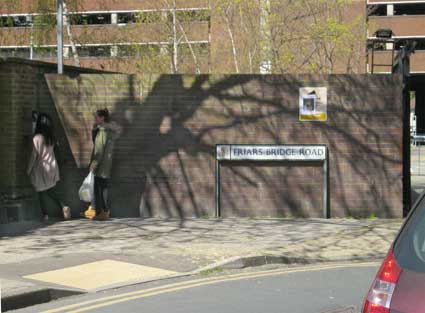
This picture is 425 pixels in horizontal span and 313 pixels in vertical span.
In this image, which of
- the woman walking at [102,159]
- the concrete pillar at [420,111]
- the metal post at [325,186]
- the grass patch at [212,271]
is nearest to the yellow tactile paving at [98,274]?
the grass patch at [212,271]

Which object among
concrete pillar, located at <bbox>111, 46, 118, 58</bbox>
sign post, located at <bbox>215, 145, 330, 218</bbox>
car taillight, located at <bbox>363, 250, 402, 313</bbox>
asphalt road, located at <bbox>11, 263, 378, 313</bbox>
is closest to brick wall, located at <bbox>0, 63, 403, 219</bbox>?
sign post, located at <bbox>215, 145, 330, 218</bbox>

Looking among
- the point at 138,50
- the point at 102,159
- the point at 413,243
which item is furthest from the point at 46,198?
the point at 138,50

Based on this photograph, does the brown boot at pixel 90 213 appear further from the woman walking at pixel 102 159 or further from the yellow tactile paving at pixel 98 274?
the yellow tactile paving at pixel 98 274

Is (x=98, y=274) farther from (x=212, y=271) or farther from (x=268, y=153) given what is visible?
(x=268, y=153)

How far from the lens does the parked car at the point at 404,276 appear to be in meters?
2.88

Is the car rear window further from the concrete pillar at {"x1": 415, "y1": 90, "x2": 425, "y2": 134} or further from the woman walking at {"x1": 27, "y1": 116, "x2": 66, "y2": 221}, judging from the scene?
the concrete pillar at {"x1": 415, "y1": 90, "x2": 425, "y2": 134}

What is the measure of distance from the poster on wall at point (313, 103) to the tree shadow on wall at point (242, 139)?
12 cm

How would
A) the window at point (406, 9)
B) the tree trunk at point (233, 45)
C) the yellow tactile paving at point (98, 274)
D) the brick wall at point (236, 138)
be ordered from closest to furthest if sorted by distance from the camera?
the yellow tactile paving at point (98, 274), the brick wall at point (236, 138), the tree trunk at point (233, 45), the window at point (406, 9)

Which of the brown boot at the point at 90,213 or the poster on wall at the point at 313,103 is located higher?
the poster on wall at the point at 313,103

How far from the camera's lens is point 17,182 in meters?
11.5

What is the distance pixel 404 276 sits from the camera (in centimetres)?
300

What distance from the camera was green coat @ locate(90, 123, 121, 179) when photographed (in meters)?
11.9

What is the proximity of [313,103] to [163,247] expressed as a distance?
189 inches

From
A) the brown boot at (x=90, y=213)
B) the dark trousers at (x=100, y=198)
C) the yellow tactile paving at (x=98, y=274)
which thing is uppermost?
the dark trousers at (x=100, y=198)
